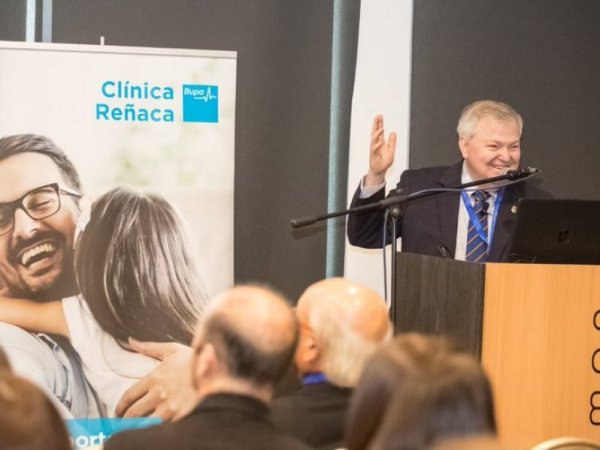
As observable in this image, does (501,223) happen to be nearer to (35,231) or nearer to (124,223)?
(124,223)

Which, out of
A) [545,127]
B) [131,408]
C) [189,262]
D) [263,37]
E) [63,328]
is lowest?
[131,408]

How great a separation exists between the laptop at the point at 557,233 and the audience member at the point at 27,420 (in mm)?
2347

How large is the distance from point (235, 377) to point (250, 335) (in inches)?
3.4

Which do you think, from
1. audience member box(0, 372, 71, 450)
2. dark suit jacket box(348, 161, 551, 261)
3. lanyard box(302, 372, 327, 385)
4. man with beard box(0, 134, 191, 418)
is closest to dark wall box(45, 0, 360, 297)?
dark suit jacket box(348, 161, 551, 261)

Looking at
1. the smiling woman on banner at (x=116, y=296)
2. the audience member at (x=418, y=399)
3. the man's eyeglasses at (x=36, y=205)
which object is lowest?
the smiling woman on banner at (x=116, y=296)

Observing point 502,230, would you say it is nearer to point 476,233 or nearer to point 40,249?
point 476,233

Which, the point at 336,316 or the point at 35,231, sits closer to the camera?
the point at 336,316

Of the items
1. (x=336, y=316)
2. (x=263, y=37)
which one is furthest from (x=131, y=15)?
(x=336, y=316)

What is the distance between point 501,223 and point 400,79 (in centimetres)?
151

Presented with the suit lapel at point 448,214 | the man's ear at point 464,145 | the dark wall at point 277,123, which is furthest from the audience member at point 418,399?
the dark wall at point 277,123

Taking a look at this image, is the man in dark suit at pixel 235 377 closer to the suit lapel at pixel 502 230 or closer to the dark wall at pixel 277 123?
the suit lapel at pixel 502 230

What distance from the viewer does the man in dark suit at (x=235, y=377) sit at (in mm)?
1871

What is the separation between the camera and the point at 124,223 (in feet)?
15.3

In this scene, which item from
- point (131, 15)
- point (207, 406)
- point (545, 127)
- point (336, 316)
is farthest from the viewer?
point (545, 127)
